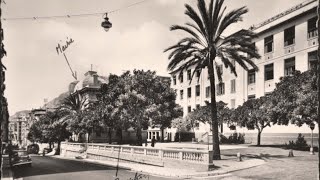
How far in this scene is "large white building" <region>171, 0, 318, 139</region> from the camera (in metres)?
38.1

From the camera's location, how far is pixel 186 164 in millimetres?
23250

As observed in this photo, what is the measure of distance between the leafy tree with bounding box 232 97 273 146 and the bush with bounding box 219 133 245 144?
7889mm

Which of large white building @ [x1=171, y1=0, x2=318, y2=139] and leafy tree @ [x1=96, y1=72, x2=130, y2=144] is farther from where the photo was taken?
leafy tree @ [x1=96, y1=72, x2=130, y2=144]

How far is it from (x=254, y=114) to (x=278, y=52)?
9.84m

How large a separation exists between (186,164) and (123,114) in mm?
15240

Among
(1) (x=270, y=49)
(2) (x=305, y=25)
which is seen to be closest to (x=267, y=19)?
(1) (x=270, y=49)

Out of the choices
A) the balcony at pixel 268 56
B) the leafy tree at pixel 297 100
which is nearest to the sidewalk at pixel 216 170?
the leafy tree at pixel 297 100

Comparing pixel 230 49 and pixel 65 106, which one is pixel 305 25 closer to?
pixel 230 49

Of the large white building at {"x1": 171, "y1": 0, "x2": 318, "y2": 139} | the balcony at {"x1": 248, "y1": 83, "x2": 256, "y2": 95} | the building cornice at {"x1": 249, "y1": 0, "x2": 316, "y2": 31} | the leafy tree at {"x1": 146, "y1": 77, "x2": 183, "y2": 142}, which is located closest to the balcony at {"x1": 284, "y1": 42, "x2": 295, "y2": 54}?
the large white building at {"x1": 171, "y1": 0, "x2": 318, "y2": 139}

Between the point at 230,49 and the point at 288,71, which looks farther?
the point at 288,71

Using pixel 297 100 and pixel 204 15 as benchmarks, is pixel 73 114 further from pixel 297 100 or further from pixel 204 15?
pixel 297 100

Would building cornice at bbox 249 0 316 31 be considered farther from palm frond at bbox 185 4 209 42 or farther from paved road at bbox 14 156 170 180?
paved road at bbox 14 156 170 180

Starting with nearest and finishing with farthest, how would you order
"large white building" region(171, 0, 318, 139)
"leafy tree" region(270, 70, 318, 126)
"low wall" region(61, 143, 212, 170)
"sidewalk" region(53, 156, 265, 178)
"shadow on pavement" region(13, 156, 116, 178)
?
"sidewalk" region(53, 156, 265, 178), "low wall" region(61, 143, 212, 170), "shadow on pavement" region(13, 156, 116, 178), "leafy tree" region(270, 70, 318, 126), "large white building" region(171, 0, 318, 139)

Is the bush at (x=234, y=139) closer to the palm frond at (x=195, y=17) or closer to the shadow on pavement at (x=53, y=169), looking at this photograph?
the shadow on pavement at (x=53, y=169)
